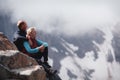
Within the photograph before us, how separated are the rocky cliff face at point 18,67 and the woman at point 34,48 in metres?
0.51

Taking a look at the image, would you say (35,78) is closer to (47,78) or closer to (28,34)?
(47,78)

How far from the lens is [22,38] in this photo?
18281mm

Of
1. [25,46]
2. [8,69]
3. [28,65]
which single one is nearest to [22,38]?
[25,46]

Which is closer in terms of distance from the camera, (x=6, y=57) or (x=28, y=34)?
(x=6, y=57)

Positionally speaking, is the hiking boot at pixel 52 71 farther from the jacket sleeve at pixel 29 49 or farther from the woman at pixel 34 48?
the jacket sleeve at pixel 29 49

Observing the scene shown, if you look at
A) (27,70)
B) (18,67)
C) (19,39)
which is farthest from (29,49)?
(27,70)

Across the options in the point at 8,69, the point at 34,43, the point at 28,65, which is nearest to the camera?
the point at 8,69

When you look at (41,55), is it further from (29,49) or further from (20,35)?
(20,35)

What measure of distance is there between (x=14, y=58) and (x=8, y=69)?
31.5 inches

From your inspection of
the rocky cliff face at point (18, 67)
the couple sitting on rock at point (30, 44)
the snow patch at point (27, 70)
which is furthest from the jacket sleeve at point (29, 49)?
the snow patch at point (27, 70)

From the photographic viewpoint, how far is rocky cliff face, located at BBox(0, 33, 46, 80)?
15.7m

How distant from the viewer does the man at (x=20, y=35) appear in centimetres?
1831

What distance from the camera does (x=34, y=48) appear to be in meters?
18.2

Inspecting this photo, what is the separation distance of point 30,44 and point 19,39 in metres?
0.53
